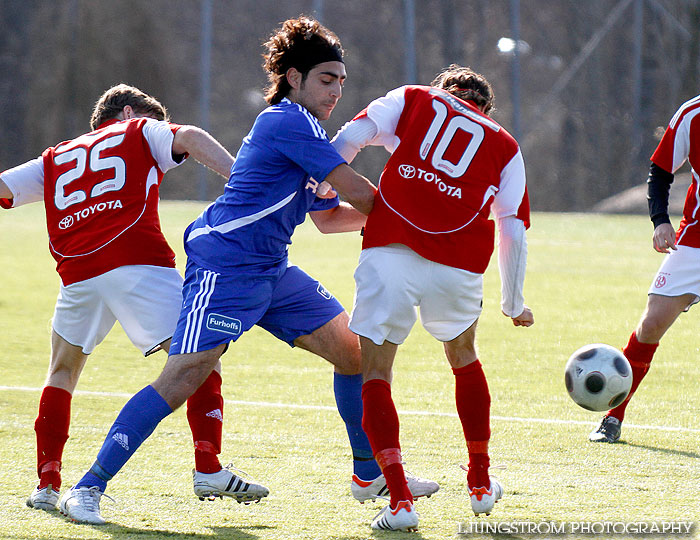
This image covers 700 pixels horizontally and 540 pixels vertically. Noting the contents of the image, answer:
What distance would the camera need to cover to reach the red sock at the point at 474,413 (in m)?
3.97

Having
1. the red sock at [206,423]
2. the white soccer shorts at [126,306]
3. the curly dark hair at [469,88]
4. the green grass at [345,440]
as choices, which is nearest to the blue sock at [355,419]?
the green grass at [345,440]

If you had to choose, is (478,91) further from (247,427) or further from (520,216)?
(247,427)

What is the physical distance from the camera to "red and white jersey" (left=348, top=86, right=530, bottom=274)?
382 cm

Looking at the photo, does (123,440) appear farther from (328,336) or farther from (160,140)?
(160,140)

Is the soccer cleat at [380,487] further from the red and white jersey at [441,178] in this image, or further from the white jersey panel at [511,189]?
the white jersey panel at [511,189]

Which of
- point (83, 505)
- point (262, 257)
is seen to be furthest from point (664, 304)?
point (83, 505)

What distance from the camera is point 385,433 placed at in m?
3.82

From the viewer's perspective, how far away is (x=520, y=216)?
3.95 m

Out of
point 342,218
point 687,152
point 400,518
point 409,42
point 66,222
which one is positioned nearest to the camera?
point 400,518

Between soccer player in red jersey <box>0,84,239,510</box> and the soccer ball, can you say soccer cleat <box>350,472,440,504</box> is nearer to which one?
soccer player in red jersey <box>0,84,239,510</box>

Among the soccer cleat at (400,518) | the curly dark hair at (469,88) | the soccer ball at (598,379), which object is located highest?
the curly dark hair at (469,88)

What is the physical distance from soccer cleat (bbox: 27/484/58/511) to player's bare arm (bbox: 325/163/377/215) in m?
1.66

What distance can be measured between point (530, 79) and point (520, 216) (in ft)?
97.3

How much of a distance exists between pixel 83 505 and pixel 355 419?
1144mm
